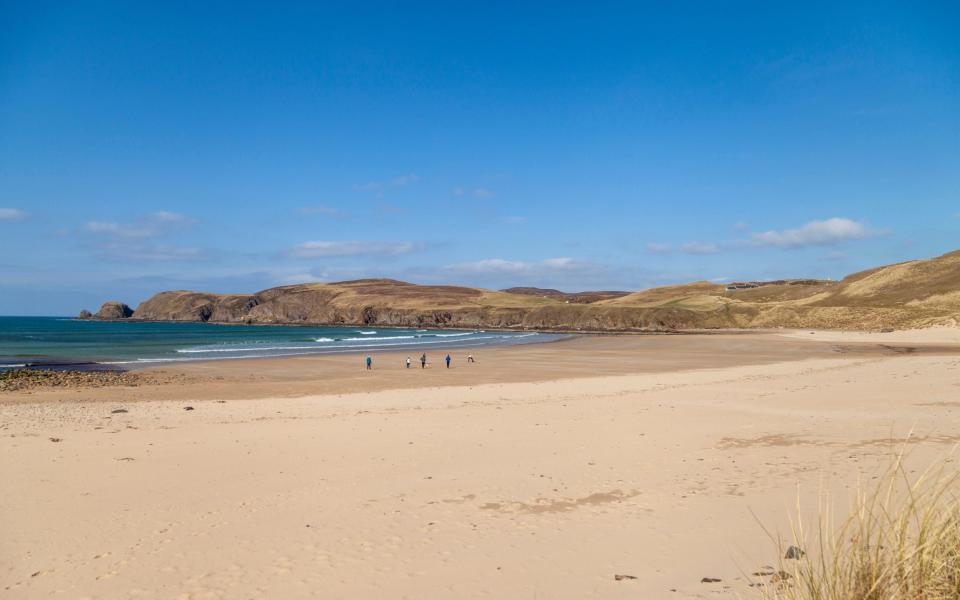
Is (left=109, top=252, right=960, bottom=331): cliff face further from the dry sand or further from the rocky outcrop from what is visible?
the dry sand

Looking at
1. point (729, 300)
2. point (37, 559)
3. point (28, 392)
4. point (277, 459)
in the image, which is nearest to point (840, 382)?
point (277, 459)

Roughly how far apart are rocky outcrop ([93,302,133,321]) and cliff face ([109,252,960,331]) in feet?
12.5

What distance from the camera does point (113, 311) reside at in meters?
183

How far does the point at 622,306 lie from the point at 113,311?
151990mm

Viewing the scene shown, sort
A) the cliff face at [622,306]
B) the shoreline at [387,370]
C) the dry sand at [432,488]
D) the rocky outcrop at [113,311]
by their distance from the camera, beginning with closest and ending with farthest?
the dry sand at [432,488], the shoreline at [387,370], the cliff face at [622,306], the rocky outcrop at [113,311]

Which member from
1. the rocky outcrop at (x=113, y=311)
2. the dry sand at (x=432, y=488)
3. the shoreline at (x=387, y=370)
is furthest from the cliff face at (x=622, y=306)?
the dry sand at (x=432, y=488)

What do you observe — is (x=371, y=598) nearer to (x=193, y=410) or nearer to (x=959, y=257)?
(x=193, y=410)

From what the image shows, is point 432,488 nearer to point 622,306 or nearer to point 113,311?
point 622,306

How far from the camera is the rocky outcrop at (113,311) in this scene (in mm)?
182250

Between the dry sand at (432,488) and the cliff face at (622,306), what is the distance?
60302 millimetres

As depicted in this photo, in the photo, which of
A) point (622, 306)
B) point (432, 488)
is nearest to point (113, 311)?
point (622, 306)

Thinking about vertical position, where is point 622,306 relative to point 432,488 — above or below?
above

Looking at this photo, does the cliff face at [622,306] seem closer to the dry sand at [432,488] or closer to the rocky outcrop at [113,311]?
the rocky outcrop at [113,311]

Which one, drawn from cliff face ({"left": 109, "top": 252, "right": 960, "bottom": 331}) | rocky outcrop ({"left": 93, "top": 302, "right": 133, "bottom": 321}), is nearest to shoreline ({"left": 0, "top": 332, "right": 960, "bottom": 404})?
cliff face ({"left": 109, "top": 252, "right": 960, "bottom": 331})
